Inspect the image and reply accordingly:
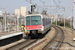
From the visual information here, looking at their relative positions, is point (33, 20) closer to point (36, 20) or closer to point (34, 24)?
point (36, 20)

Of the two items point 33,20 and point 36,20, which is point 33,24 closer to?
point 33,20

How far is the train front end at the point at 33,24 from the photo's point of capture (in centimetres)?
1650

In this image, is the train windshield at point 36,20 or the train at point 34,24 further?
the train windshield at point 36,20

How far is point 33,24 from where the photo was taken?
1661 centimetres

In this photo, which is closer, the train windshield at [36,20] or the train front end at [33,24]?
the train front end at [33,24]

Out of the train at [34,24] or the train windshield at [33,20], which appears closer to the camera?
the train at [34,24]

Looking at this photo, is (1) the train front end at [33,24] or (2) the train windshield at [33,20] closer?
(1) the train front end at [33,24]

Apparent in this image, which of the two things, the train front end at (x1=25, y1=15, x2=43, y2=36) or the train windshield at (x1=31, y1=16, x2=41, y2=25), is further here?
the train windshield at (x1=31, y1=16, x2=41, y2=25)

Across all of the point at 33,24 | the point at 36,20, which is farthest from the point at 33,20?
the point at 33,24

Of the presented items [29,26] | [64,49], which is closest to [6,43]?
[29,26]

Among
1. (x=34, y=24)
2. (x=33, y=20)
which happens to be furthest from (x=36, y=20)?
(x=34, y=24)

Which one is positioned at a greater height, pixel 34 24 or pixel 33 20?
pixel 33 20

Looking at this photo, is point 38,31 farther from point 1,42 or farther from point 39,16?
point 1,42

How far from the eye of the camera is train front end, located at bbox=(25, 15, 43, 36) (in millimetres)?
16500
